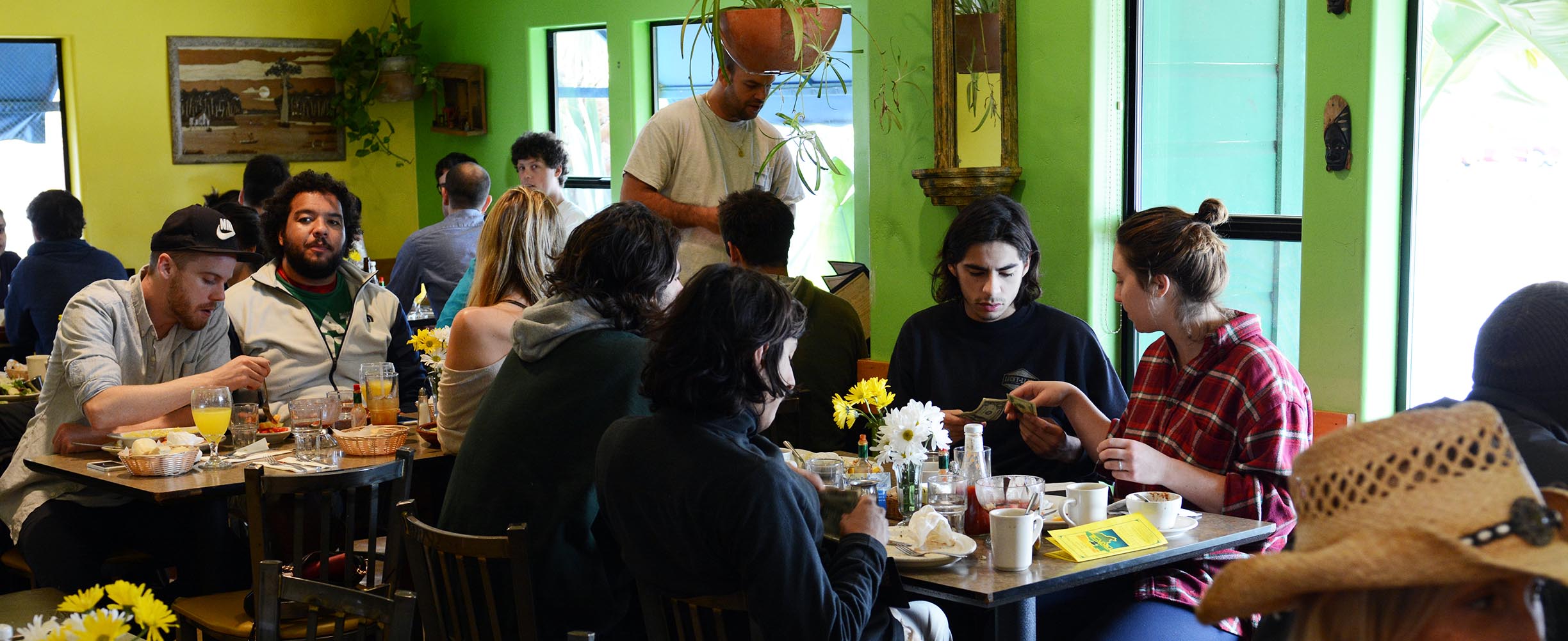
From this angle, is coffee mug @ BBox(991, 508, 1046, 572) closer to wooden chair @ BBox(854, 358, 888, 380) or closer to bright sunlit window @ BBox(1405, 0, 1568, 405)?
bright sunlit window @ BBox(1405, 0, 1568, 405)

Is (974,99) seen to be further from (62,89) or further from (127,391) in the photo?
(62,89)

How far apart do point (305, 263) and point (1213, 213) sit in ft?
9.05

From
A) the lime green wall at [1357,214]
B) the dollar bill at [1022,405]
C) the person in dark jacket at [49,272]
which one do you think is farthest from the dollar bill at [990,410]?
the person in dark jacket at [49,272]

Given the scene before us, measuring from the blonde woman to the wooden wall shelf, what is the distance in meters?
4.83

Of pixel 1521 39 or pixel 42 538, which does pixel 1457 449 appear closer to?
pixel 1521 39

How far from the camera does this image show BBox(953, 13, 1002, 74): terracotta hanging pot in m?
4.29

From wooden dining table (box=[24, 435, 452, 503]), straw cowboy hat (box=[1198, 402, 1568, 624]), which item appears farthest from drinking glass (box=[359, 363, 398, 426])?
straw cowboy hat (box=[1198, 402, 1568, 624])

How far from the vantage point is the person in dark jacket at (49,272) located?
587 cm

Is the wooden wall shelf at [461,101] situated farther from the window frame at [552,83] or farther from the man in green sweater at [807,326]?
the man in green sweater at [807,326]

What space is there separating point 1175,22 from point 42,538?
3.54 m

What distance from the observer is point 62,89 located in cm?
800

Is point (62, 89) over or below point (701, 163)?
over

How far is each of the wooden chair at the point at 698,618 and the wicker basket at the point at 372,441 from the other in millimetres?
1624

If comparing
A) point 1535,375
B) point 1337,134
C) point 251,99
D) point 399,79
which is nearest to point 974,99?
point 1337,134
